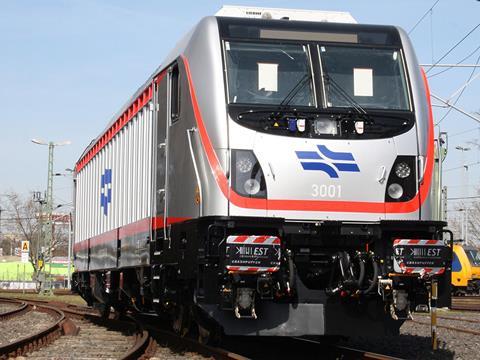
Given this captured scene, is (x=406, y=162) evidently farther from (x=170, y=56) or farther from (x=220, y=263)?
(x=170, y=56)

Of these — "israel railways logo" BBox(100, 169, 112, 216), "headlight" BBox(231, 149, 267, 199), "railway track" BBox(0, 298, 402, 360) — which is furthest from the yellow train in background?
"headlight" BBox(231, 149, 267, 199)

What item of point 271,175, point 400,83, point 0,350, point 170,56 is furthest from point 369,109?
point 0,350

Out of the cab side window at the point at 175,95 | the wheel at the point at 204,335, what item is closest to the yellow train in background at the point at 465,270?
the wheel at the point at 204,335

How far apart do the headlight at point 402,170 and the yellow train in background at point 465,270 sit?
28.8 meters

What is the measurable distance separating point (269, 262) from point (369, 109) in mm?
2089

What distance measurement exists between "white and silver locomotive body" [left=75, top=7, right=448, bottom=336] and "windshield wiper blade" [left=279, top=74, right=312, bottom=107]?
0.01 metres

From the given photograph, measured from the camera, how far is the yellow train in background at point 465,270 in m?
37.5

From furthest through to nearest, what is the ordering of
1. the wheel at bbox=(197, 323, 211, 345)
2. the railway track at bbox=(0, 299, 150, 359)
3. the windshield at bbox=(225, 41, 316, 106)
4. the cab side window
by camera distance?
the railway track at bbox=(0, 299, 150, 359), the wheel at bbox=(197, 323, 211, 345), the cab side window, the windshield at bbox=(225, 41, 316, 106)

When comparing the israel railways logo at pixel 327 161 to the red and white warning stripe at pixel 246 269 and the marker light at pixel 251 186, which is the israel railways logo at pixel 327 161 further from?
the red and white warning stripe at pixel 246 269

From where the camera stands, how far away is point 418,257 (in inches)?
358

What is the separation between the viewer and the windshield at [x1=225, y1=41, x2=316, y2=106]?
9.44 meters

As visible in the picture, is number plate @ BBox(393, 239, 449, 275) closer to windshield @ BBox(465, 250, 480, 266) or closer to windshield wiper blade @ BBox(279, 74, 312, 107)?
windshield wiper blade @ BBox(279, 74, 312, 107)

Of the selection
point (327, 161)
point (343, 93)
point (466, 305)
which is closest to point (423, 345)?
point (327, 161)

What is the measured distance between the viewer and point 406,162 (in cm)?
943
